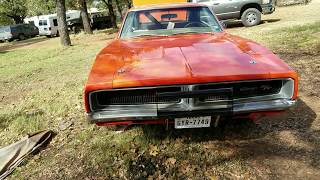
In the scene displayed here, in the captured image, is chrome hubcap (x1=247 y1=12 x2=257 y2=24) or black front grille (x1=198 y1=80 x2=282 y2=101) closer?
black front grille (x1=198 y1=80 x2=282 y2=101)

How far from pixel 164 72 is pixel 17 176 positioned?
199 cm

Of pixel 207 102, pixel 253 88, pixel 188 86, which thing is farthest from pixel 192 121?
pixel 253 88

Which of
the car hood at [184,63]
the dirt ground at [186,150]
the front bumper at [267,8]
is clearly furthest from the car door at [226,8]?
the car hood at [184,63]

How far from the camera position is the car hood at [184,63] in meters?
3.09

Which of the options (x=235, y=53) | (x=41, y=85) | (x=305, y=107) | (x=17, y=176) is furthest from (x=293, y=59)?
(x=17, y=176)

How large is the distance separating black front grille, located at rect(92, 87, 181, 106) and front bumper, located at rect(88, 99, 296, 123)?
0.25 feet

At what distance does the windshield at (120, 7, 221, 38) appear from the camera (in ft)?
16.0

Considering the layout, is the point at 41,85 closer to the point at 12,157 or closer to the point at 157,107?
the point at 12,157

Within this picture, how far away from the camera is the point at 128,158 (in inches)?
150

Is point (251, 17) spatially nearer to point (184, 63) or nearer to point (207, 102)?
point (184, 63)

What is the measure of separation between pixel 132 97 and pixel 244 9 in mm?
13624

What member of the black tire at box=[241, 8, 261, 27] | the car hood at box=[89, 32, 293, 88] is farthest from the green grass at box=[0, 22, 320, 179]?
the black tire at box=[241, 8, 261, 27]

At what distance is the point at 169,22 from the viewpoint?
502 cm

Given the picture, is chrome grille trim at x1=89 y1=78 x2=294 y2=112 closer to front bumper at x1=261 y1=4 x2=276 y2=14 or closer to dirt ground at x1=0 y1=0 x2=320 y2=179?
dirt ground at x1=0 y1=0 x2=320 y2=179
